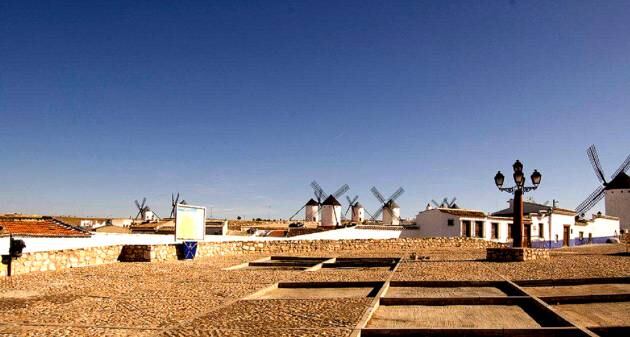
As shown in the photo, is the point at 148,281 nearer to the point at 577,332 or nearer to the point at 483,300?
the point at 483,300

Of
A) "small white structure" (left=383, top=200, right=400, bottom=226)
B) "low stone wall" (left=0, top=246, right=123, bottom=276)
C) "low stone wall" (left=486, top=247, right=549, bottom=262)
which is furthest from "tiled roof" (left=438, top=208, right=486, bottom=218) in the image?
"small white structure" (left=383, top=200, right=400, bottom=226)

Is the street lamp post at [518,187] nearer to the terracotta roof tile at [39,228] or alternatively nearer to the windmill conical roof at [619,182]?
the terracotta roof tile at [39,228]

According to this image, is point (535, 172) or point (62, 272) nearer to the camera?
point (62, 272)

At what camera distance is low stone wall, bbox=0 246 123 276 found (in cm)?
1419

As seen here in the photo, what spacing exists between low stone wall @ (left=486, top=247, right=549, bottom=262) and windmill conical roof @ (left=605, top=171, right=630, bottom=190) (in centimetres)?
4578

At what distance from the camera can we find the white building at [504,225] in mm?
39344

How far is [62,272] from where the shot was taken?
15109mm

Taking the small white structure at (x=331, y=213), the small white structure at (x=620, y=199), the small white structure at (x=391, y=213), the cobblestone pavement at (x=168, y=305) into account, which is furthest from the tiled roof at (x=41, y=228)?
the small white structure at (x=620, y=199)

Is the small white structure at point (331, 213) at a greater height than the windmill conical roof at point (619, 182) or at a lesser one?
lesser

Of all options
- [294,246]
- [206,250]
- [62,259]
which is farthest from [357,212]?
[62,259]

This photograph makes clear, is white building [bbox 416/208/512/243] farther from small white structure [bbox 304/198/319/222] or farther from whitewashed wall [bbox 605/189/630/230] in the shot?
small white structure [bbox 304/198/319/222]

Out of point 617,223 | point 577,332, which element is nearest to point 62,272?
point 577,332

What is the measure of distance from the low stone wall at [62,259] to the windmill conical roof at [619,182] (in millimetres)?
58954

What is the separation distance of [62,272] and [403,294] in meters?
10.2
